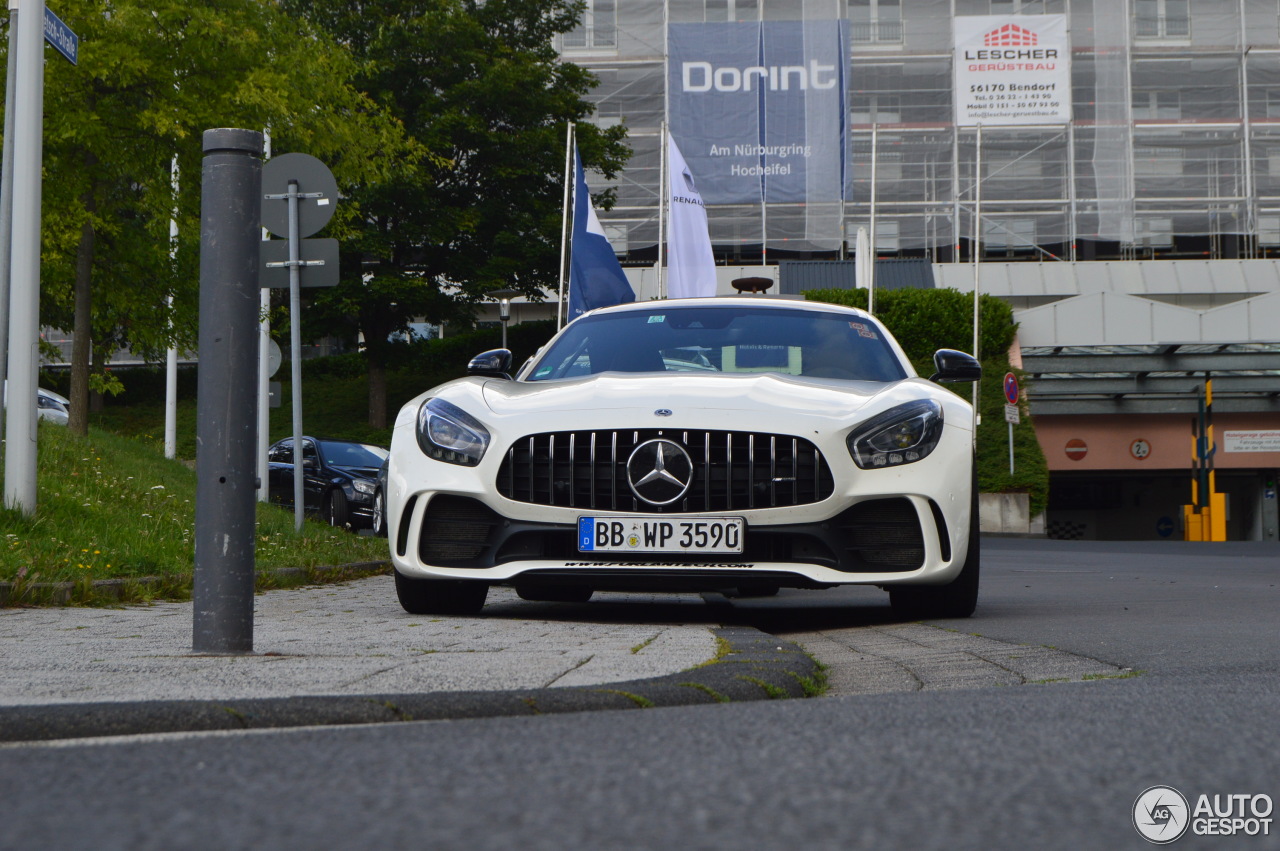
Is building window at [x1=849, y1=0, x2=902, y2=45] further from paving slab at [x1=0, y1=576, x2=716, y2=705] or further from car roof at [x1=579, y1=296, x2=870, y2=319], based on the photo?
paving slab at [x1=0, y1=576, x2=716, y2=705]

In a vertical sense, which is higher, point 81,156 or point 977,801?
point 81,156

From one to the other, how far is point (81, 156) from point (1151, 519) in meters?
28.5

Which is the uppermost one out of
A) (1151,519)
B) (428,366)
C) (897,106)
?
(897,106)

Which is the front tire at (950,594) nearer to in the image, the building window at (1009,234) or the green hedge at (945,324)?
the green hedge at (945,324)

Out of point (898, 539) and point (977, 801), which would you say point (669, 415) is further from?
point (977, 801)

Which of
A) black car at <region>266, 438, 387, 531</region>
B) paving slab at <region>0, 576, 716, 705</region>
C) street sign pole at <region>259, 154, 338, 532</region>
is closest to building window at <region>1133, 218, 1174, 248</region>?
black car at <region>266, 438, 387, 531</region>

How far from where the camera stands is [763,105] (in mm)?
38125

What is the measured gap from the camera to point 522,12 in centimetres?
3806

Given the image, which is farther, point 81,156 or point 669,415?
point 81,156

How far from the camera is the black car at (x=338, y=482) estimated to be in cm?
1912

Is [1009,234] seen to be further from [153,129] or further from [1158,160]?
[153,129]

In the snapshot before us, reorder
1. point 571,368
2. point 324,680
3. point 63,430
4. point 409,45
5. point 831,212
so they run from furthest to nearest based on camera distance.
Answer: point 831,212, point 409,45, point 63,430, point 571,368, point 324,680

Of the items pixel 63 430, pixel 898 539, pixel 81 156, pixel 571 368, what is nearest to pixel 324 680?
pixel 898 539

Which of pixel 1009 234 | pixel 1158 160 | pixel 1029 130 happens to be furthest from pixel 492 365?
pixel 1158 160
